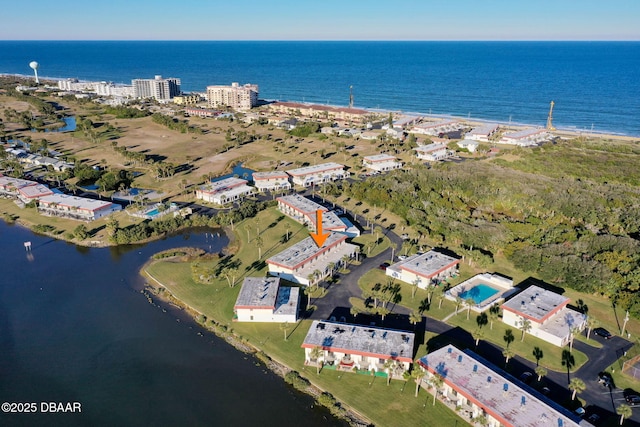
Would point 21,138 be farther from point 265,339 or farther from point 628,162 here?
point 628,162

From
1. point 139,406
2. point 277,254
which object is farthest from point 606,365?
point 139,406

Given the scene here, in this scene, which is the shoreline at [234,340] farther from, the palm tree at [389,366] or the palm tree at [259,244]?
the palm tree at [259,244]

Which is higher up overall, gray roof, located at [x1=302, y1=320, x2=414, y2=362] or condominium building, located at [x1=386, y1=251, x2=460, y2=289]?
condominium building, located at [x1=386, y1=251, x2=460, y2=289]

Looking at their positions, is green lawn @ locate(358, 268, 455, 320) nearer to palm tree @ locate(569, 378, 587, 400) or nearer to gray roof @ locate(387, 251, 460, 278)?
gray roof @ locate(387, 251, 460, 278)

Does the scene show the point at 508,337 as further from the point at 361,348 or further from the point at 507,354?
the point at 361,348

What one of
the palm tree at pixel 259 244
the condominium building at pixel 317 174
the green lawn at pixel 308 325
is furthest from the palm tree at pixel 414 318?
the condominium building at pixel 317 174

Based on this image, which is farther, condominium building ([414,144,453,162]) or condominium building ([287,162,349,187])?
condominium building ([414,144,453,162])

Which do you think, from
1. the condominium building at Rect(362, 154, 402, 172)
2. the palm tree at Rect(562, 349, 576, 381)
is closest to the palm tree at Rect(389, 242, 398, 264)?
the palm tree at Rect(562, 349, 576, 381)
